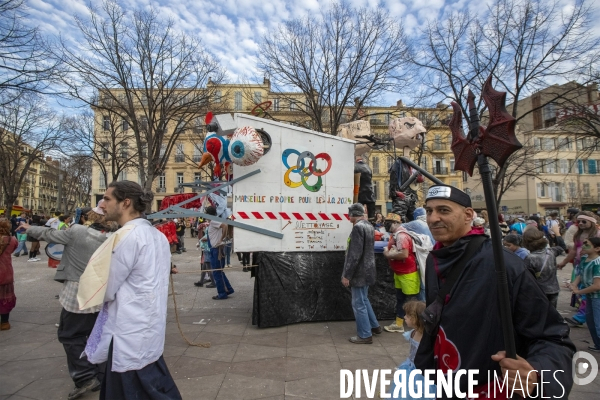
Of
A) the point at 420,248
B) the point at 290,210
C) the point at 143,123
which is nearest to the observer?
the point at 420,248

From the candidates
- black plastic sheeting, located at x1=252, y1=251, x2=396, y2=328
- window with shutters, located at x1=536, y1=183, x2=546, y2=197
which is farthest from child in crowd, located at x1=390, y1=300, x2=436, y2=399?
window with shutters, located at x1=536, y1=183, x2=546, y2=197

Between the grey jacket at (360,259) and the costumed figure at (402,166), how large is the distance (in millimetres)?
1488

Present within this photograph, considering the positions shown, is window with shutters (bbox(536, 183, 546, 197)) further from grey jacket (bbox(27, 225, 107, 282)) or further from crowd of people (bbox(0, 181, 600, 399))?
grey jacket (bbox(27, 225, 107, 282))

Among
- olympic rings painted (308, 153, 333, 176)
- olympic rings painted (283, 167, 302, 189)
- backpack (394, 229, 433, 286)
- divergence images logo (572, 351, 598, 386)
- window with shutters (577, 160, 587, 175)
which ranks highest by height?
window with shutters (577, 160, 587, 175)

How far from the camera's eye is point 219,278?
26.5 ft

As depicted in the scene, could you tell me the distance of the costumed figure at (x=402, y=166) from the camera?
6.51 meters

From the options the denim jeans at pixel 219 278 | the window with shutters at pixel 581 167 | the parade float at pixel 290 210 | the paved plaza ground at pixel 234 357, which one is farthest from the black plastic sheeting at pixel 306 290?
the window with shutters at pixel 581 167

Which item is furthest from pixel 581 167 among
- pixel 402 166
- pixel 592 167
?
pixel 402 166

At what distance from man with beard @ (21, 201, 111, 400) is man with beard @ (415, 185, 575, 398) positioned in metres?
3.38

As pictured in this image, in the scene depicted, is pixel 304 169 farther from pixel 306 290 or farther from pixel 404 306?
pixel 404 306

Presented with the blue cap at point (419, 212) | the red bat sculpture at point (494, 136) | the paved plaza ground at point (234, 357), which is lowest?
the paved plaza ground at point (234, 357)

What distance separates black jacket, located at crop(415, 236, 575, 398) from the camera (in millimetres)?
1460

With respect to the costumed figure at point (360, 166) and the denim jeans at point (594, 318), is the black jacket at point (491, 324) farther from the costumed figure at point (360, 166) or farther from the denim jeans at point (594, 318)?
the costumed figure at point (360, 166)

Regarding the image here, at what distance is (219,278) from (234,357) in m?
3.58
